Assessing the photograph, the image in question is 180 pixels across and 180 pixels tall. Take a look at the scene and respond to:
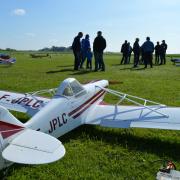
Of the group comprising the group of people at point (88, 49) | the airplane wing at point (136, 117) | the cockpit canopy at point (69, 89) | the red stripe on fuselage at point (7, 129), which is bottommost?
the airplane wing at point (136, 117)

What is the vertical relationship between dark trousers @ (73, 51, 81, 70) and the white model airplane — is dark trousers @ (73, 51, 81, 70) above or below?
above

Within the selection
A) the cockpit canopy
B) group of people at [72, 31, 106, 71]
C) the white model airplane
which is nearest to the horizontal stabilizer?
the white model airplane

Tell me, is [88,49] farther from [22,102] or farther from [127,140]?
[127,140]

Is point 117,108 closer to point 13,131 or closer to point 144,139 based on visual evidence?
point 144,139

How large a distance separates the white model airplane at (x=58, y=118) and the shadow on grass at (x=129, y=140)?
0.85 ft

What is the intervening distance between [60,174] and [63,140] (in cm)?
175

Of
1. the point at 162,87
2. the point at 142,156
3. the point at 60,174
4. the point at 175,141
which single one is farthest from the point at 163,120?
the point at 162,87

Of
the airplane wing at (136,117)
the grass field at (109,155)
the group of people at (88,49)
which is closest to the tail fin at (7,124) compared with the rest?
the grass field at (109,155)

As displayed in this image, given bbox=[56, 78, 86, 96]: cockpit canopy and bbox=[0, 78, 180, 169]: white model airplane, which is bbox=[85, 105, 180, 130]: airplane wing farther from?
bbox=[56, 78, 86, 96]: cockpit canopy

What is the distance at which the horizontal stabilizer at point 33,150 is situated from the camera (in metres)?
4.21

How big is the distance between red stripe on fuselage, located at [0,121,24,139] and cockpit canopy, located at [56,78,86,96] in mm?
2222

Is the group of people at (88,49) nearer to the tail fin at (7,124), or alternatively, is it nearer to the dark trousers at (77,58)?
the dark trousers at (77,58)

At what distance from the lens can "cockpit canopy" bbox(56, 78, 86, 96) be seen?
7.25 m

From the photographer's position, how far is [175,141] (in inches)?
276
